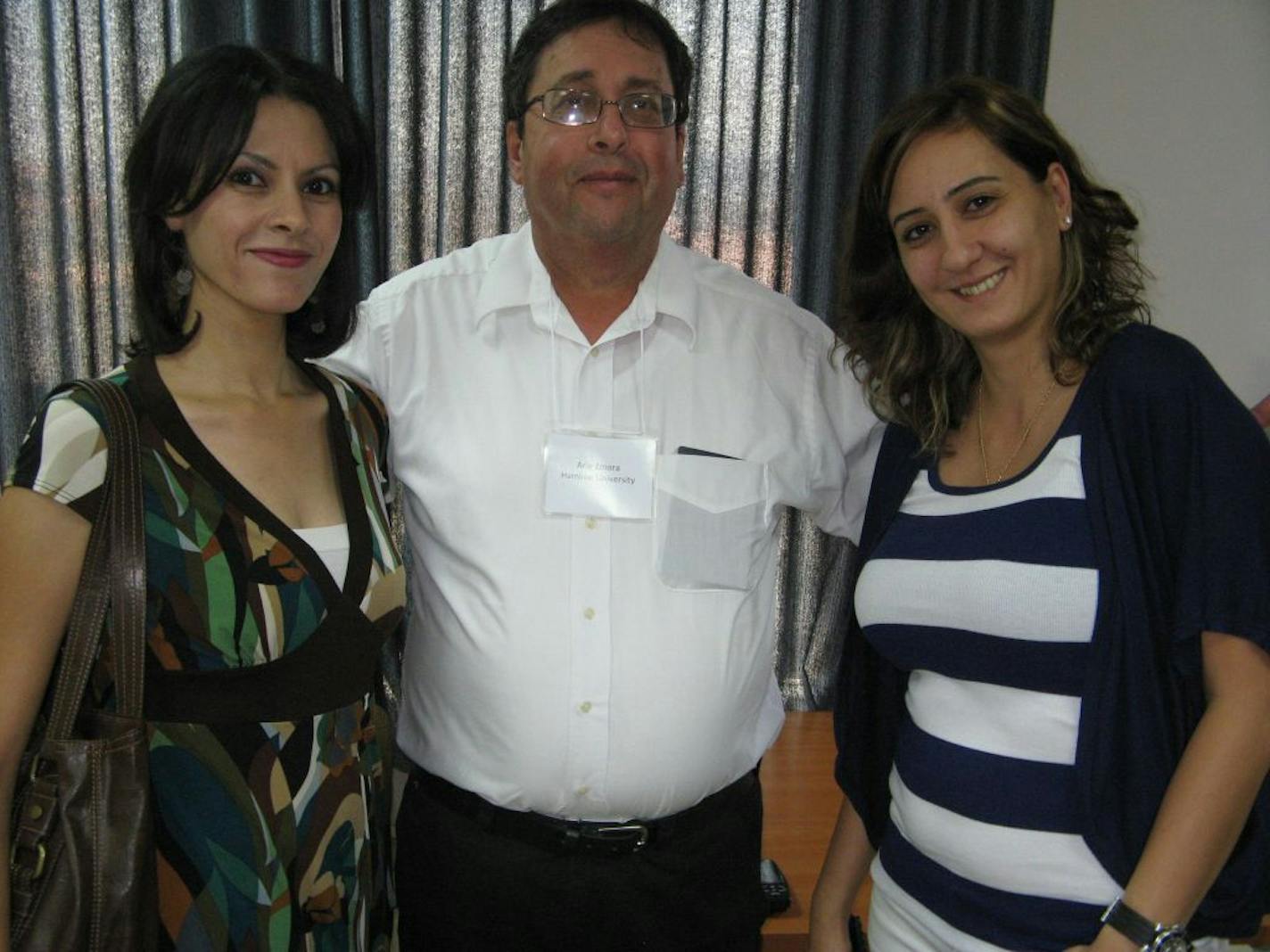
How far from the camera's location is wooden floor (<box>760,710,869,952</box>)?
1.72 m

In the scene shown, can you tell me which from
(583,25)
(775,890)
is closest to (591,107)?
(583,25)

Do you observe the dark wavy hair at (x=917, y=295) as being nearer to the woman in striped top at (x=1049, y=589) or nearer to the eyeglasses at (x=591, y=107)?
the woman in striped top at (x=1049, y=589)

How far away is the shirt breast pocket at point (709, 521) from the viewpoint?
1.51 meters

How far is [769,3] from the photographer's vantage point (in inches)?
108

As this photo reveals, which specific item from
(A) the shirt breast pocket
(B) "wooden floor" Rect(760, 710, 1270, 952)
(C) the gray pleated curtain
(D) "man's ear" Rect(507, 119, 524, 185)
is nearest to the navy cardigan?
(A) the shirt breast pocket

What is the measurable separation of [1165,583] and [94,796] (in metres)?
1.17

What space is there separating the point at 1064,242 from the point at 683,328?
59 centimetres

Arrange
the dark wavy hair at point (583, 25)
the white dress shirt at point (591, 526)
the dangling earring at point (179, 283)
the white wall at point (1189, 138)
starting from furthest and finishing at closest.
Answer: the white wall at point (1189, 138) < the dark wavy hair at point (583, 25) < the white dress shirt at point (591, 526) < the dangling earring at point (179, 283)

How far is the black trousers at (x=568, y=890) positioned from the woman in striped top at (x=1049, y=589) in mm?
255

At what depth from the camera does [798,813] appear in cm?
203

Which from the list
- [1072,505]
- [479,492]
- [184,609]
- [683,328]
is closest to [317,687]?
[184,609]

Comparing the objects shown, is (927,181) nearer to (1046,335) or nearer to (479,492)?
(1046,335)

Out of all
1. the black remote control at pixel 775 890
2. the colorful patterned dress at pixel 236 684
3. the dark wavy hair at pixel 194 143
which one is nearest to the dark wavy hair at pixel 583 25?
the dark wavy hair at pixel 194 143

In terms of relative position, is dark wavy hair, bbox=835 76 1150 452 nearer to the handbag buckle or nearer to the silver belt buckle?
the silver belt buckle
